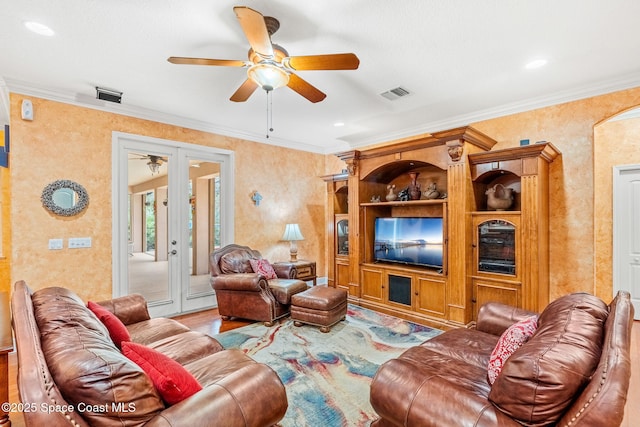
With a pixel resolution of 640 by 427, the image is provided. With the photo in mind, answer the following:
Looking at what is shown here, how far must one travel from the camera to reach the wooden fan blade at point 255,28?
1714mm

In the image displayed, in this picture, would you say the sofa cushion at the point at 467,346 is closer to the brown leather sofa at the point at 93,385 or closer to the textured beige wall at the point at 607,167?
the brown leather sofa at the point at 93,385

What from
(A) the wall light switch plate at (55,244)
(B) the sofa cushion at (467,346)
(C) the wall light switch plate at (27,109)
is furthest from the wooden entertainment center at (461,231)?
(C) the wall light switch plate at (27,109)

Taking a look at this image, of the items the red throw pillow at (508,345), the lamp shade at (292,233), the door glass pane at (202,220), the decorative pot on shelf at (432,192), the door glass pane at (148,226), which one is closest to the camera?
the red throw pillow at (508,345)

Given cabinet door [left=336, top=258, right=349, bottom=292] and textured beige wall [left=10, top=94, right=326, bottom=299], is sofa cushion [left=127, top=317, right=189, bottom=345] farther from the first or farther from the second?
cabinet door [left=336, top=258, right=349, bottom=292]

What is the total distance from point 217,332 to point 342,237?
241cm

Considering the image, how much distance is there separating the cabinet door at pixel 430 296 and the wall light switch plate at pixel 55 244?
4.24 metres

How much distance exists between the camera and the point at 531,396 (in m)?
1.15

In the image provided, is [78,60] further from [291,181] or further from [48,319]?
[291,181]

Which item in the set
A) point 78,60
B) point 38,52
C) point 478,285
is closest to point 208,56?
point 78,60

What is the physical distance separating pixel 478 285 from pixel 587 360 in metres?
2.60

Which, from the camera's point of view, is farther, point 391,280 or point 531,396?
point 391,280

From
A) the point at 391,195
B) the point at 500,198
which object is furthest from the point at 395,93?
the point at 500,198

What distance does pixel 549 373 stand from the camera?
1127mm

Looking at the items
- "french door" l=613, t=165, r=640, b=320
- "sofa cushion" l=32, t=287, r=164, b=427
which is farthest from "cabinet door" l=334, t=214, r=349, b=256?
"sofa cushion" l=32, t=287, r=164, b=427
